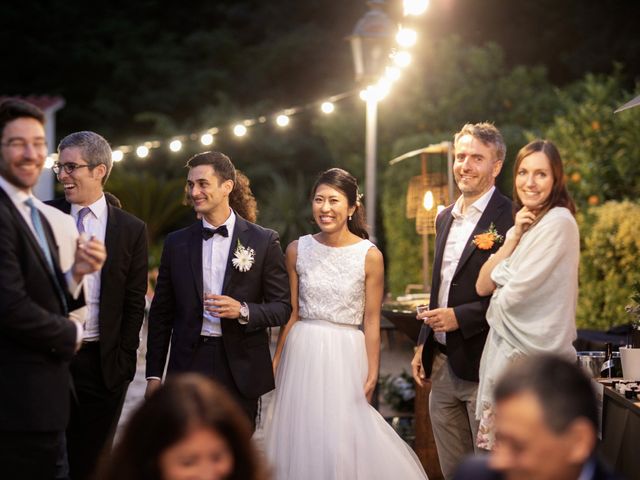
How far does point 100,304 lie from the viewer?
15.4ft

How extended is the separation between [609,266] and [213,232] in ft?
16.8

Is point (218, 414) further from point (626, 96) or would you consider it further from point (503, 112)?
point (503, 112)

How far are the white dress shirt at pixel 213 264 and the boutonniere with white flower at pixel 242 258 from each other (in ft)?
0.18

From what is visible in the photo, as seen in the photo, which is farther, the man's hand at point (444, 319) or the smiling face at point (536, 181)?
the man's hand at point (444, 319)

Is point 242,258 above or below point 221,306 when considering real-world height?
above

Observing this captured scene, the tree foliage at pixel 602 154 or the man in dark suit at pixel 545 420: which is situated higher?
the tree foliage at pixel 602 154

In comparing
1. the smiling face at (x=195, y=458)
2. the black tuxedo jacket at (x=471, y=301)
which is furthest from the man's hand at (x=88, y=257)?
the black tuxedo jacket at (x=471, y=301)

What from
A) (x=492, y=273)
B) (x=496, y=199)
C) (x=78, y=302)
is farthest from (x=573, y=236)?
(x=78, y=302)

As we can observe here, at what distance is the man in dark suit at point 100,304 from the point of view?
15.4 ft

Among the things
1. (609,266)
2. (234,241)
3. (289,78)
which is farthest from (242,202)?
(289,78)

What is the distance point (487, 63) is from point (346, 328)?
14504mm

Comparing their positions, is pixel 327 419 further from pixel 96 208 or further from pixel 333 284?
pixel 96 208

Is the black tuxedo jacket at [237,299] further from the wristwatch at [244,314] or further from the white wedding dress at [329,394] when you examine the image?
the white wedding dress at [329,394]

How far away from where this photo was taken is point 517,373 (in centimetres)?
246
